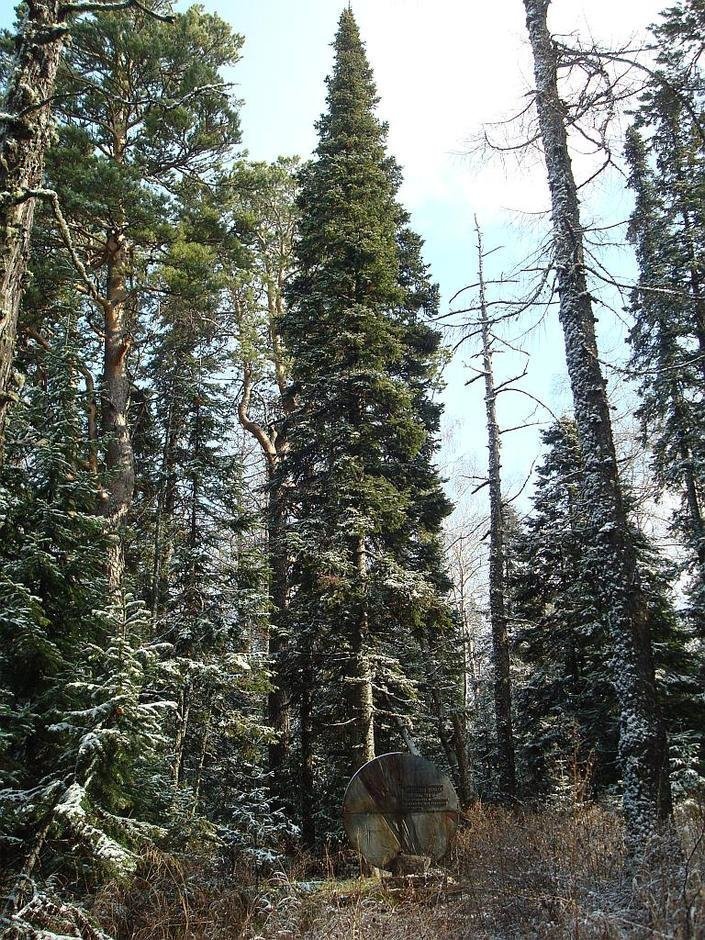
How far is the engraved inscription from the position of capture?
857 centimetres

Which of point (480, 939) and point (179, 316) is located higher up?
point (179, 316)

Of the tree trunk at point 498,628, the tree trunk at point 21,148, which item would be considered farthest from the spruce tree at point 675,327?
the tree trunk at point 21,148

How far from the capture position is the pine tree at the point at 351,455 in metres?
11.0

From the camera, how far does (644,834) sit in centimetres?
581

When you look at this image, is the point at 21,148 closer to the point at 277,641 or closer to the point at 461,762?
the point at 277,641

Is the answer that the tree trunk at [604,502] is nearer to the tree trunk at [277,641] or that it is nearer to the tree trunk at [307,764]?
the tree trunk at [307,764]

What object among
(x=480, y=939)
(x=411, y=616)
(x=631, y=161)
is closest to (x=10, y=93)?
(x=480, y=939)

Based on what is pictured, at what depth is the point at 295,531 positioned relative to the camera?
464 inches

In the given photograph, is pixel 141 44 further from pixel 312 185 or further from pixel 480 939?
pixel 480 939

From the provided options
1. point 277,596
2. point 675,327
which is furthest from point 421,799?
point 675,327

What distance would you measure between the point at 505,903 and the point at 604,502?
3962mm

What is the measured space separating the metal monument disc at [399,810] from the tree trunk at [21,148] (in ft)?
21.1

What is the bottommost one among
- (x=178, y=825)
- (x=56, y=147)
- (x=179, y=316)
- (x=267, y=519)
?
(x=178, y=825)

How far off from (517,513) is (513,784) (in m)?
15.1
